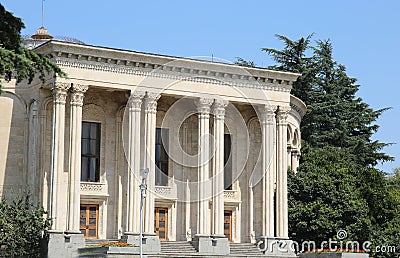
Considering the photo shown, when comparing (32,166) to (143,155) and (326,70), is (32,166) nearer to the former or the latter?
(143,155)

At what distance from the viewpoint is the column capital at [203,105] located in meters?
46.9

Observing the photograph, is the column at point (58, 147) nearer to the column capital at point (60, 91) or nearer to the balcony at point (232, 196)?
the column capital at point (60, 91)

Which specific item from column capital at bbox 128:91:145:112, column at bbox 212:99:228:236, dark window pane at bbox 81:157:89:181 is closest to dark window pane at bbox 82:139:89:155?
dark window pane at bbox 81:157:89:181

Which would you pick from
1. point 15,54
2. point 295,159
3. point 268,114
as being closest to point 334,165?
point 295,159

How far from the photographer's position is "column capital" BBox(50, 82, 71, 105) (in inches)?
1678

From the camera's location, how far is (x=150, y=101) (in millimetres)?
45281

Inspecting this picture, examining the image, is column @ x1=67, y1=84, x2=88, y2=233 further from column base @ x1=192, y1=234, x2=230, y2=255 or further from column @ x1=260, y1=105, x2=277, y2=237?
column @ x1=260, y1=105, x2=277, y2=237

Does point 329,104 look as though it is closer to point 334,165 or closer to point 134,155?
point 334,165

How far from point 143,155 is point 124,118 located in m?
2.40

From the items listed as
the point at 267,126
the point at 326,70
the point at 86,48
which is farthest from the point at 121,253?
the point at 326,70

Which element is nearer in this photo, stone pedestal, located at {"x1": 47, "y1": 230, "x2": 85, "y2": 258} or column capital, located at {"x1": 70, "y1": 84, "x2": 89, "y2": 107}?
stone pedestal, located at {"x1": 47, "y1": 230, "x2": 85, "y2": 258}

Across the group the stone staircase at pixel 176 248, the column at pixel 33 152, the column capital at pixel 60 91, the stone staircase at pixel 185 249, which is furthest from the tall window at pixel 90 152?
the stone staircase at pixel 176 248

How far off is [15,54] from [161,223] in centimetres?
2367

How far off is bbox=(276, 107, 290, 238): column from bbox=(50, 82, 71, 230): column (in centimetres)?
1265
